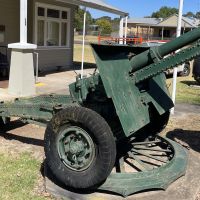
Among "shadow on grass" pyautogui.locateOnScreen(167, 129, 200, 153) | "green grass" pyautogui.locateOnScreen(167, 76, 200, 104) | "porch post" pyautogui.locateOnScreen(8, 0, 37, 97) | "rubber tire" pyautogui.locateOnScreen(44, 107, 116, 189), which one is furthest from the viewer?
"green grass" pyautogui.locateOnScreen(167, 76, 200, 104)

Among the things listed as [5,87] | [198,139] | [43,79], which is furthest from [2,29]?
[198,139]

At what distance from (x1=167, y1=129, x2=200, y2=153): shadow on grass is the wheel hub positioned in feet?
8.91

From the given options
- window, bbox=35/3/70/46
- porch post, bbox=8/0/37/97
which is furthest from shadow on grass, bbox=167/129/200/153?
window, bbox=35/3/70/46

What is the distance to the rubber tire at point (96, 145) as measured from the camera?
4141mm

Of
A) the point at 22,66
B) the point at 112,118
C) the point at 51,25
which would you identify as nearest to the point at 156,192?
the point at 112,118

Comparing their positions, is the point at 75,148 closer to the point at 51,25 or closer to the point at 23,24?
the point at 23,24

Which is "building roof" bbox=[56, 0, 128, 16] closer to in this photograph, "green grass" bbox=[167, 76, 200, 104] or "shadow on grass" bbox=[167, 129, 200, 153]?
"green grass" bbox=[167, 76, 200, 104]

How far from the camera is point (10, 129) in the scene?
282 inches

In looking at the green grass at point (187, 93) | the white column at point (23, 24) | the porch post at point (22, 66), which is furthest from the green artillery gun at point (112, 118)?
the green grass at point (187, 93)

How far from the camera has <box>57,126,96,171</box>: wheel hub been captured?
4.33 m

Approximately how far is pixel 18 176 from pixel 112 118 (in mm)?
1391

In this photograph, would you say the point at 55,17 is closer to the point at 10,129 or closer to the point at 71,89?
the point at 10,129

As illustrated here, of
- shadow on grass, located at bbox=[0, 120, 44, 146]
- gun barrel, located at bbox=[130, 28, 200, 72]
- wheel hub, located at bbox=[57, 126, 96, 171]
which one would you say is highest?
gun barrel, located at bbox=[130, 28, 200, 72]

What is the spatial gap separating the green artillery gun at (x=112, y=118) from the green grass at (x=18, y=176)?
1.49 feet
